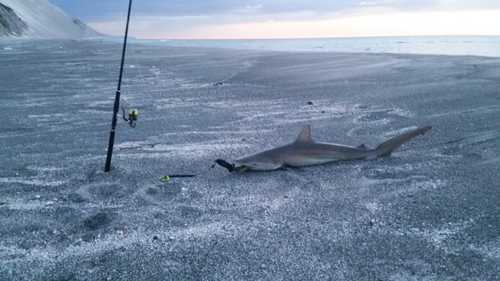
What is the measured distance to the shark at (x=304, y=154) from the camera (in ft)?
11.6

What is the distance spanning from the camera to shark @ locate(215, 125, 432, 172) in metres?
3.55

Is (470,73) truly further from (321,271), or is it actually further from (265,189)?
(321,271)

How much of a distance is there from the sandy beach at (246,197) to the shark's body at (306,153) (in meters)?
0.08

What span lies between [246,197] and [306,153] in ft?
2.86

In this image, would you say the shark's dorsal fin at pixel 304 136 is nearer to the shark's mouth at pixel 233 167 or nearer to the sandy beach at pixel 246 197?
the sandy beach at pixel 246 197

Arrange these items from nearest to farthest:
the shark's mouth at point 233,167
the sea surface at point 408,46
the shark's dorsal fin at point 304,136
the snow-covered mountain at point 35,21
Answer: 1. the shark's mouth at point 233,167
2. the shark's dorsal fin at point 304,136
3. the sea surface at point 408,46
4. the snow-covered mountain at point 35,21

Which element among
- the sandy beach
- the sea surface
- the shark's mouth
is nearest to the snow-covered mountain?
the sea surface

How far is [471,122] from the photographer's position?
16.4 ft

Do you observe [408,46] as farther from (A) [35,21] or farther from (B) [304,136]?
(A) [35,21]

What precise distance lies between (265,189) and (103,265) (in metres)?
1.44

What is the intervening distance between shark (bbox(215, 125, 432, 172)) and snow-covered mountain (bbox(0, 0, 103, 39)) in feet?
114

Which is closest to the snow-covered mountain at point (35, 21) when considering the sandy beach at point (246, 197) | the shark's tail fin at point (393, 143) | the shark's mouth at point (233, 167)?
the sandy beach at point (246, 197)

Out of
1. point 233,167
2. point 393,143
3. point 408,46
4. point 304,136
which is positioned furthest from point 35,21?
point 393,143

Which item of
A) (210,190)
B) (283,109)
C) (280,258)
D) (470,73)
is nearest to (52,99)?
(283,109)
